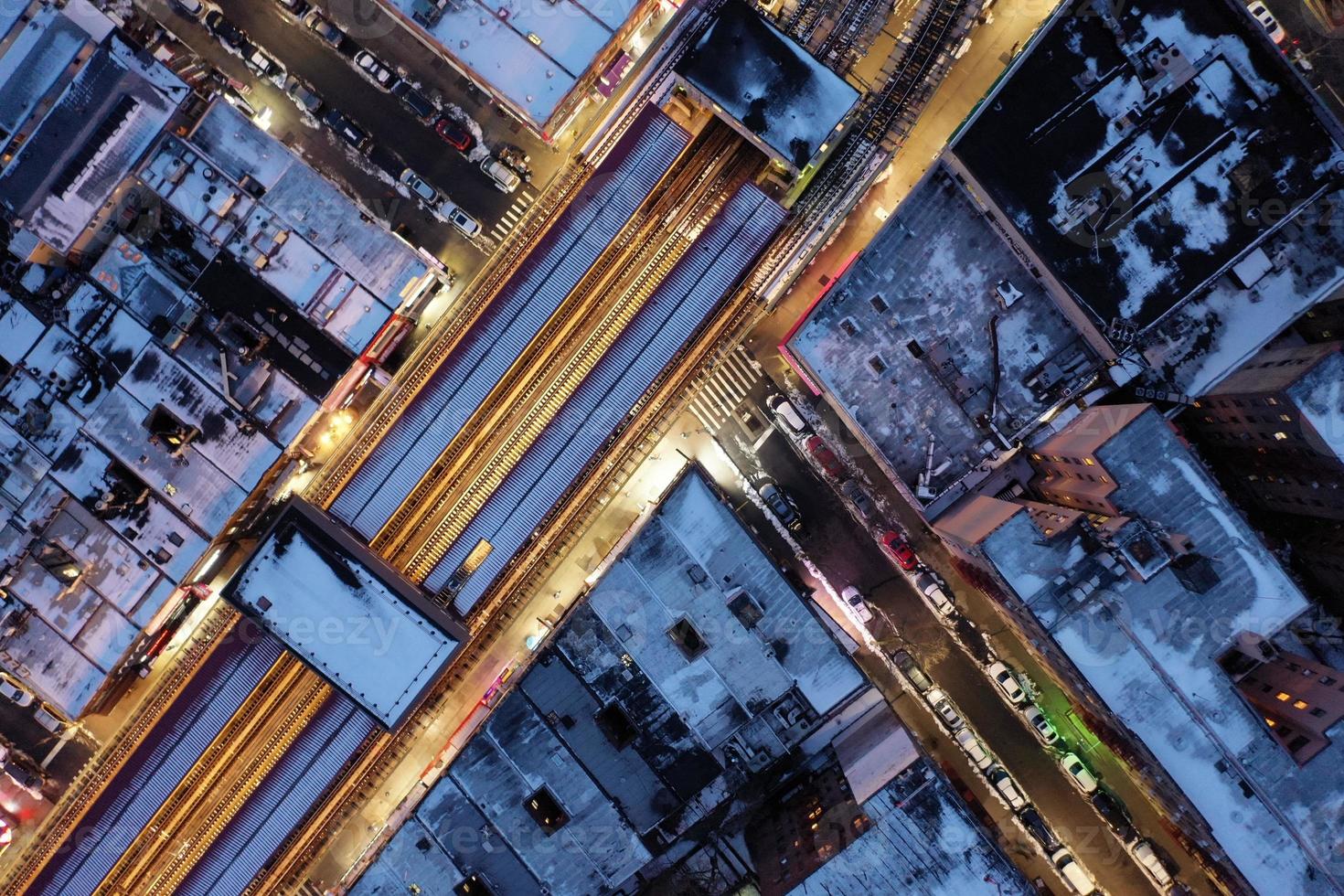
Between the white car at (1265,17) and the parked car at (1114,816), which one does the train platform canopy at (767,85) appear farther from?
the parked car at (1114,816)

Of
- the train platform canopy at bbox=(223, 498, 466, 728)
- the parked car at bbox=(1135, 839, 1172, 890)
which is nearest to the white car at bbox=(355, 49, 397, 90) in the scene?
the train platform canopy at bbox=(223, 498, 466, 728)

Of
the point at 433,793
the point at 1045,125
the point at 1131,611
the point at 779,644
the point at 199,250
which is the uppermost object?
the point at 1045,125

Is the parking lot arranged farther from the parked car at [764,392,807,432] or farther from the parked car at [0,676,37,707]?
the parked car at [0,676,37,707]

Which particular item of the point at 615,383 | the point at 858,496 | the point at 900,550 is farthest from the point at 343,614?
the point at 900,550

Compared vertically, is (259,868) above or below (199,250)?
below

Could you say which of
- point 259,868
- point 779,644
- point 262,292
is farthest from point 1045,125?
point 259,868

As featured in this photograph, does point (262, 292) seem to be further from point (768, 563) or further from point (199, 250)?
point (768, 563)
